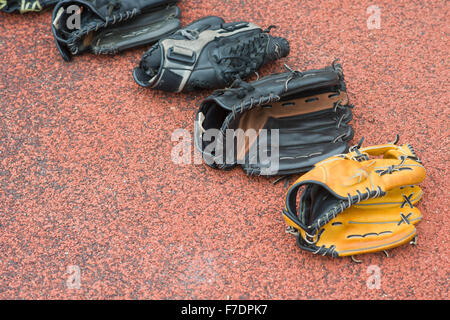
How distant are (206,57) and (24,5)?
127 cm

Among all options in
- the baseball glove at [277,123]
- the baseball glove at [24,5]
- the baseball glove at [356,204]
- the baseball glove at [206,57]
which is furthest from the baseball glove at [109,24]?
the baseball glove at [356,204]

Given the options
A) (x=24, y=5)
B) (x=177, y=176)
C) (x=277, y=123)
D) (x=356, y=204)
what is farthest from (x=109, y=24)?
(x=356, y=204)

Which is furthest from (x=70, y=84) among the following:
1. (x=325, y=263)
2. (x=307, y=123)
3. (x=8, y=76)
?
(x=325, y=263)

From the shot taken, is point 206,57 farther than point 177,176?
Yes

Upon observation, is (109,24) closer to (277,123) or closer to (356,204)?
(277,123)

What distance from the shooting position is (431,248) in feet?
7.16

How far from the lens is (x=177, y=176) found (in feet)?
7.91

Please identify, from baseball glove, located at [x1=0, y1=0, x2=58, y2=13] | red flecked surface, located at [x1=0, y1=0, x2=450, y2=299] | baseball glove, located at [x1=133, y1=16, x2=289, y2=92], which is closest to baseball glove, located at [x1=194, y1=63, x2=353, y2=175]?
red flecked surface, located at [x1=0, y1=0, x2=450, y2=299]

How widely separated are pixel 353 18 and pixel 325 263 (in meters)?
1.66

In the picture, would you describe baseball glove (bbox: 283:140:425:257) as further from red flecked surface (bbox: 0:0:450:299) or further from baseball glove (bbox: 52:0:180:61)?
baseball glove (bbox: 52:0:180:61)

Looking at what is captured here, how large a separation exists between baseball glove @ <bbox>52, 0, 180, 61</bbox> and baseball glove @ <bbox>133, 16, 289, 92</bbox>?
23cm

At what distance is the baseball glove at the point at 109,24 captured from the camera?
2664 mm

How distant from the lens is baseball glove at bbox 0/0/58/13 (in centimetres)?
290

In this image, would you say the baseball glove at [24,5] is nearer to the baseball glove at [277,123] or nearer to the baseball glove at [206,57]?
the baseball glove at [206,57]
